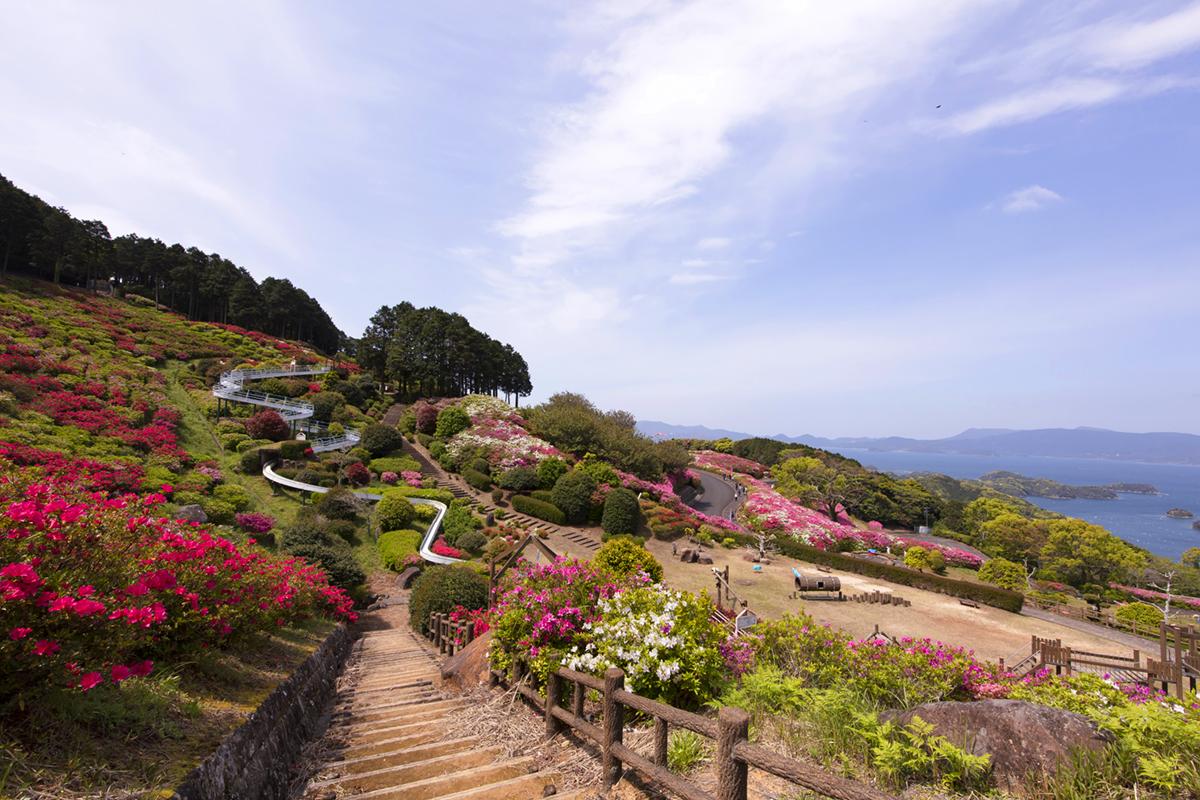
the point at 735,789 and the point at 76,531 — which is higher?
the point at 76,531

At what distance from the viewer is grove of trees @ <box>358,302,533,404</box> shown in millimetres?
46969

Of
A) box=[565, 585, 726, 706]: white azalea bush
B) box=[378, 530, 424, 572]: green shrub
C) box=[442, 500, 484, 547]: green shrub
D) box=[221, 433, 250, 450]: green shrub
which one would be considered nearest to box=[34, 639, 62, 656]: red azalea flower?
box=[565, 585, 726, 706]: white azalea bush

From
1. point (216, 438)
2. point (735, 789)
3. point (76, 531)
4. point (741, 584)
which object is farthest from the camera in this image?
point (216, 438)

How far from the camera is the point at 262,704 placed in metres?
4.68

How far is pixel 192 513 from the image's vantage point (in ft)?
55.8

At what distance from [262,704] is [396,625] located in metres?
11.6

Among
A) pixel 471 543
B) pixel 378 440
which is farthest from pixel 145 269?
pixel 471 543

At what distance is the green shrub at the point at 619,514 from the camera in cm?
2602

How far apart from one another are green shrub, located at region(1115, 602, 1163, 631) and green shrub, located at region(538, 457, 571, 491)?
27.2m

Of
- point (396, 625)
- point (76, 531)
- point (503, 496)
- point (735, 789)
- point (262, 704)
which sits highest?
point (76, 531)

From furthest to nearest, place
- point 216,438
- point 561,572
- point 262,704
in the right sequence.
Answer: point 216,438, point 561,572, point 262,704

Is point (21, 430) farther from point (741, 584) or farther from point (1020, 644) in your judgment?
point (1020, 644)

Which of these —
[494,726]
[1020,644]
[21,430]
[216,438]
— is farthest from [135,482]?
[1020,644]

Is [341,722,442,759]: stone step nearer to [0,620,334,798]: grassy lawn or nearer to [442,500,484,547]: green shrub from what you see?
[0,620,334,798]: grassy lawn
